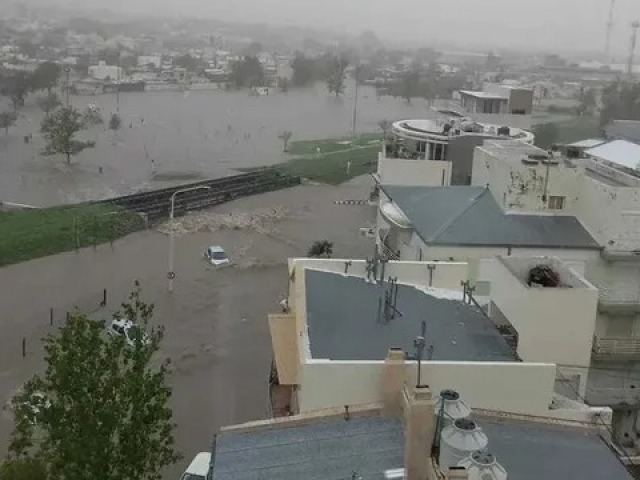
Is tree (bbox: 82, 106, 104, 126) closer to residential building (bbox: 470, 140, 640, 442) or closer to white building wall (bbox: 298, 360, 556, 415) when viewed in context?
residential building (bbox: 470, 140, 640, 442)

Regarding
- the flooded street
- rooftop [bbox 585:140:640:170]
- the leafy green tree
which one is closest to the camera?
the leafy green tree

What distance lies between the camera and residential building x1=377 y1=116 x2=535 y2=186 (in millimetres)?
10688

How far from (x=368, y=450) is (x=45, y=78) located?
34.3 meters

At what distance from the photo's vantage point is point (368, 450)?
143 inches

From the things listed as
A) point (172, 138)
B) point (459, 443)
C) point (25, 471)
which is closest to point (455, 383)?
point (459, 443)

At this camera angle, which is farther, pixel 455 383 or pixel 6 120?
pixel 6 120

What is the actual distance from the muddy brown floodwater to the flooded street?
3.65 meters

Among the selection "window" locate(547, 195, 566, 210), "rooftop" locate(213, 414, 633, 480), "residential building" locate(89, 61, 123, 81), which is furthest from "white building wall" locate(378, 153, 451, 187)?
"residential building" locate(89, 61, 123, 81)

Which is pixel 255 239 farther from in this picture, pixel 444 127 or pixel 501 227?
pixel 501 227

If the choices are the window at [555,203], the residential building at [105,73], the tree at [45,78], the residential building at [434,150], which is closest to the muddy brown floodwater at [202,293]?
the residential building at [434,150]

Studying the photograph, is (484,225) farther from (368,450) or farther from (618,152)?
(618,152)

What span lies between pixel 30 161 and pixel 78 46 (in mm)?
51942

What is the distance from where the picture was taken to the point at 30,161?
20438 millimetres

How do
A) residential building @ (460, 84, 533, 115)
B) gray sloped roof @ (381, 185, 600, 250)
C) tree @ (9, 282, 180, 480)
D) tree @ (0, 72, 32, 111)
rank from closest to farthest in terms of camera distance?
tree @ (9, 282, 180, 480), gray sloped roof @ (381, 185, 600, 250), residential building @ (460, 84, 533, 115), tree @ (0, 72, 32, 111)
